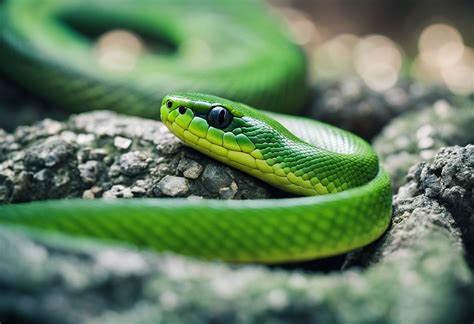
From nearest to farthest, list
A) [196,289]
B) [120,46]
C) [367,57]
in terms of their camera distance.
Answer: [196,289], [120,46], [367,57]

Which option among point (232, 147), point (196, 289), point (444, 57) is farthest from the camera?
point (444, 57)

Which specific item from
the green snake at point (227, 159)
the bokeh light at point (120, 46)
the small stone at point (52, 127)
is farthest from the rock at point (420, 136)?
the bokeh light at point (120, 46)

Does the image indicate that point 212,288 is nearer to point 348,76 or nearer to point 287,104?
point 287,104

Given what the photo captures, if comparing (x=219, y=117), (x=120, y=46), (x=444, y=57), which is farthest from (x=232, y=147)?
(x=444, y=57)

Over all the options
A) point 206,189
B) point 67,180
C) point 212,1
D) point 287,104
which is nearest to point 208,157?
point 206,189

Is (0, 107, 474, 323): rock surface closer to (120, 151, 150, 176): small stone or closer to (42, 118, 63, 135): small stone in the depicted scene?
(120, 151, 150, 176): small stone

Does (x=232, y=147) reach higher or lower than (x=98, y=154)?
higher

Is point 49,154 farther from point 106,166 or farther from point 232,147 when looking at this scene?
point 232,147
